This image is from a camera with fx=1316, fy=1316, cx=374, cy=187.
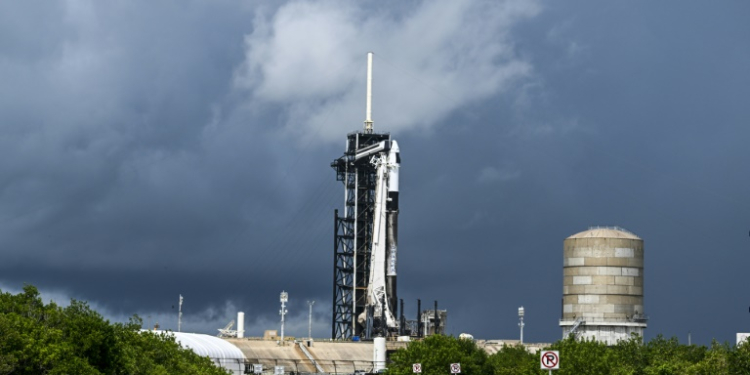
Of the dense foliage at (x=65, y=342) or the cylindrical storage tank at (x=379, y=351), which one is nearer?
the dense foliage at (x=65, y=342)

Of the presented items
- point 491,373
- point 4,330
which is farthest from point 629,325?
point 4,330

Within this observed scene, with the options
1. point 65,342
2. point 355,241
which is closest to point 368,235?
point 355,241

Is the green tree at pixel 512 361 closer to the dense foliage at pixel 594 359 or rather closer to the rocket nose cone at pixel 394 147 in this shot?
the dense foliage at pixel 594 359

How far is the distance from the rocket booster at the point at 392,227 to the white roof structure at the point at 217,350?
40251mm

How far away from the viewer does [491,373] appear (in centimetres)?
13375

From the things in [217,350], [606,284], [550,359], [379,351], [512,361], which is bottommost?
[550,359]

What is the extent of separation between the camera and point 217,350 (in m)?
135

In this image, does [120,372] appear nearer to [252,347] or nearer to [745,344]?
[745,344]

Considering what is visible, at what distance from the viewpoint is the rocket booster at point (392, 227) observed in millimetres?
180125

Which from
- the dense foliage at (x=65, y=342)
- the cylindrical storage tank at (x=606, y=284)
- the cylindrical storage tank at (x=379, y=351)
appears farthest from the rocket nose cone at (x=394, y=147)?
the dense foliage at (x=65, y=342)

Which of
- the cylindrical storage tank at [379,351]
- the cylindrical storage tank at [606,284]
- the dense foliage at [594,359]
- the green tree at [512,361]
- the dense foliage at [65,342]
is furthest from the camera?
the cylindrical storage tank at [379,351]

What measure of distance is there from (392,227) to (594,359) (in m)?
72.4

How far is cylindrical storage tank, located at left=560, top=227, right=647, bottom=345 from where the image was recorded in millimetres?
152125

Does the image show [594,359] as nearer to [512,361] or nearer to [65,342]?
[512,361]
